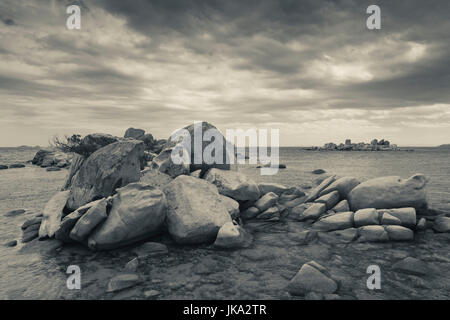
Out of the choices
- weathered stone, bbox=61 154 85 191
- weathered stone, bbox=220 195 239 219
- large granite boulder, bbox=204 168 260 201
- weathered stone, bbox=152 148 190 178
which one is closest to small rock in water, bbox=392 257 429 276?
weathered stone, bbox=220 195 239 219

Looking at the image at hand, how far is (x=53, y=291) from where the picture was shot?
16.4 feet

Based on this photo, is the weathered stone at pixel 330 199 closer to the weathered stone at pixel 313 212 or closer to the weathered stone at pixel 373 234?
the weathered stone at pixel 313 212

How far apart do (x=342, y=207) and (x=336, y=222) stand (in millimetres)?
1235

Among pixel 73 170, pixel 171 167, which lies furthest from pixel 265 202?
pixel 73 170

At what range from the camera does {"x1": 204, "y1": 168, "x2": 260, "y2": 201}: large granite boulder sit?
9.70 metres

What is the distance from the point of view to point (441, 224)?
777cm

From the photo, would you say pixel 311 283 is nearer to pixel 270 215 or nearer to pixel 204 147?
pixel 270 215

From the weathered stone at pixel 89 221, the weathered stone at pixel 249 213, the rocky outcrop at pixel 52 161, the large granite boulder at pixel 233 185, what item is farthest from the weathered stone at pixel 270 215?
the rocky outcrop at pixel 52 161

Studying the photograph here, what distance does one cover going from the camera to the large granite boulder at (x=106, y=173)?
8344 mm
